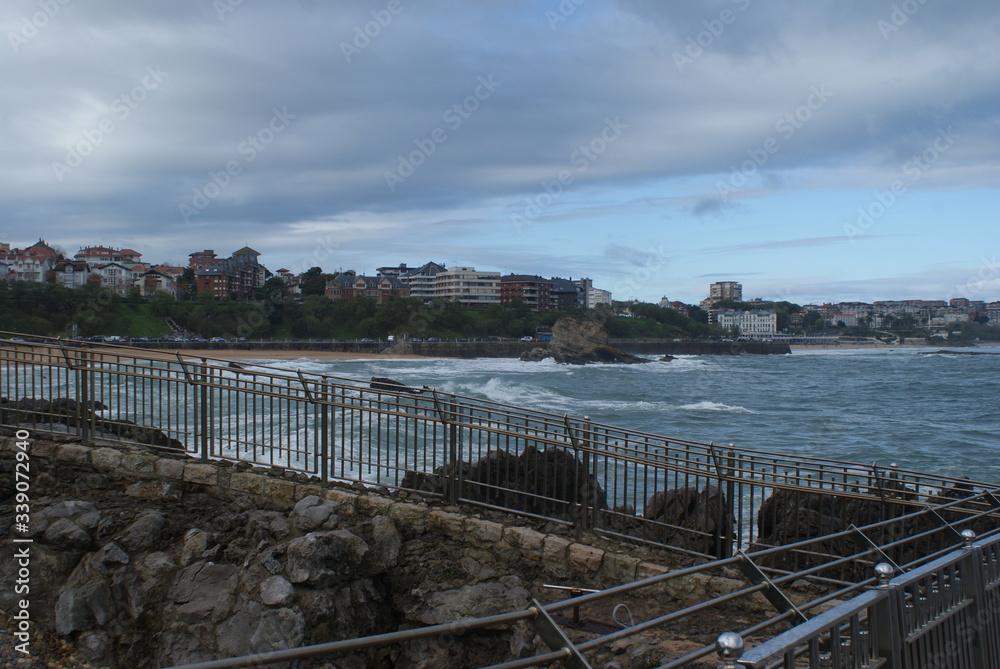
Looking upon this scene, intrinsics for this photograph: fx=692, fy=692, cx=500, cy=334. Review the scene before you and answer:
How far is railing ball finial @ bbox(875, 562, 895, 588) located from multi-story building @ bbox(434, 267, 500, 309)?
14372 cm

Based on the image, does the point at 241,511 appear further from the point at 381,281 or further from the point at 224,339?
the point at 381,281

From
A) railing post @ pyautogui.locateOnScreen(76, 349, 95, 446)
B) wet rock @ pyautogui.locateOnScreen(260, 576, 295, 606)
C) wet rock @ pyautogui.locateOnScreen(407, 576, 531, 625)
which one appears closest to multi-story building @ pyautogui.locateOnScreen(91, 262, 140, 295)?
railing post @ pyautogui.locateOnScreen(76, 349, 95, 446)

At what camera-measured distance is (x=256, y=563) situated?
5.95 m

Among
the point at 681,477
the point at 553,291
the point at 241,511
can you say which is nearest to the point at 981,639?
the point at 241,511

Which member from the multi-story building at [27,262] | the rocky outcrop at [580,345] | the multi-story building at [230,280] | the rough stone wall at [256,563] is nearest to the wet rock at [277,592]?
the rough stone wall at [256,563]

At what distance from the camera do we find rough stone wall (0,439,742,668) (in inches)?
219

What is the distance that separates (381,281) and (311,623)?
466 feet

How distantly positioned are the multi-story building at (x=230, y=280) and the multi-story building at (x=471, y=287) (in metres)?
40.0

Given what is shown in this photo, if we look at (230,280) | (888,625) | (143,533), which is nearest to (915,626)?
(888,625)

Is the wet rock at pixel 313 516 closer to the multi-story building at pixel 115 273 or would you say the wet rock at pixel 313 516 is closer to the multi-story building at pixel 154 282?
the multi-story building at pixel 154 282

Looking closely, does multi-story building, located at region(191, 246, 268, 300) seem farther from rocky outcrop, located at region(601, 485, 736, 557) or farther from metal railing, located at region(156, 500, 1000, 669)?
metal railing, located at region(156, 500, 1000, 669)

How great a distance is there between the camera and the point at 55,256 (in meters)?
128

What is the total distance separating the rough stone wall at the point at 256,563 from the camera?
557 centimetres

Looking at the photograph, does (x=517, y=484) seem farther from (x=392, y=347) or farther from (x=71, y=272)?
(x=71, y=272)
